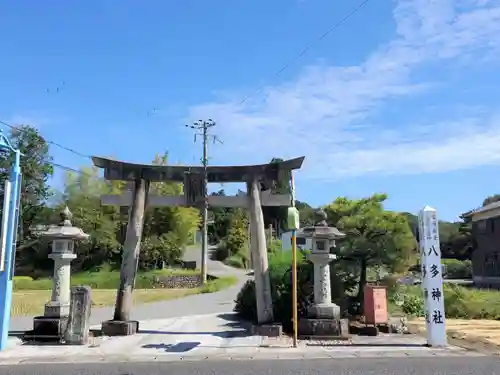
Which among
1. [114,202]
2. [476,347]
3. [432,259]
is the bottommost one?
[476,347]

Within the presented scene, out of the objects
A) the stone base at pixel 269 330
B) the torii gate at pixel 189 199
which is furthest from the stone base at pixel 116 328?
the stone base at pixel 269 330

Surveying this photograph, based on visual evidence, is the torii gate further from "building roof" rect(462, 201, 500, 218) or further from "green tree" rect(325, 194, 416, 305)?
"building roof" rect(462, 201, 500, 218)

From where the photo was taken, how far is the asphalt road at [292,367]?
8.27 m

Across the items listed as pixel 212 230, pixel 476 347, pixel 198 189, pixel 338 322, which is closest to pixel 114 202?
pixel 198 189

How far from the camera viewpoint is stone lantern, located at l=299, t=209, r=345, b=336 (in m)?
12.1

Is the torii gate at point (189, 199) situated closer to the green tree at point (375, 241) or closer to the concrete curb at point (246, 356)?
the concrete curb at point (246, 356)

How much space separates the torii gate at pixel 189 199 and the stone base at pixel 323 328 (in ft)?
3.40

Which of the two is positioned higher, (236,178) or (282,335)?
(236,178)

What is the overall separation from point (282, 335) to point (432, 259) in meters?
4.20

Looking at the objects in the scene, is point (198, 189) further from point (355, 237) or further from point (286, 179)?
point (355, 237)

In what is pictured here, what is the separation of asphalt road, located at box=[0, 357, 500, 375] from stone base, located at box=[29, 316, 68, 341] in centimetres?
280

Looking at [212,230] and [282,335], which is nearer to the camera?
[282,335]

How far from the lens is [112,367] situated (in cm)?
888

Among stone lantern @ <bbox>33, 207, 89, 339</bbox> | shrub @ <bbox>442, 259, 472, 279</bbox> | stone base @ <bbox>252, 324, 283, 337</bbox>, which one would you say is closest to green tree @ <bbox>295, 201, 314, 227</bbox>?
stone base @ <bbox>252, 324, 283, 337</bbox>
